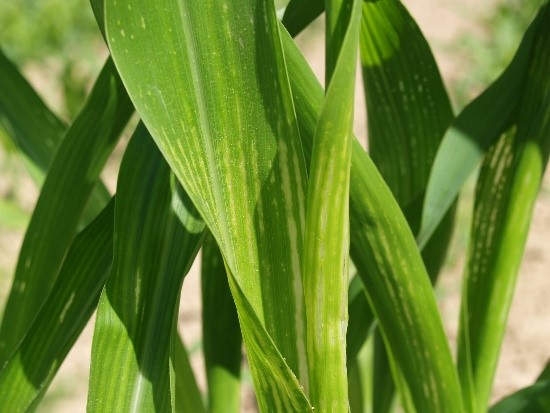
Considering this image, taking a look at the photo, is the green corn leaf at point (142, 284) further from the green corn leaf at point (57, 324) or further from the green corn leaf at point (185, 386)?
the green corn leaf at point (185, 386)

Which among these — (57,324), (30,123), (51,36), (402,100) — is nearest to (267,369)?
(57,324)

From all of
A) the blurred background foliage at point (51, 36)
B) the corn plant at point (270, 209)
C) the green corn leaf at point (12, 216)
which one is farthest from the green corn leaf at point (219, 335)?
the blurred background foliage at point (51, 36)

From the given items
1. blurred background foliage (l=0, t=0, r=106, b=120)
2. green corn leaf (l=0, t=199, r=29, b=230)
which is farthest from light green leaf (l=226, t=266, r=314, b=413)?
blurred background foliage (l=0, t=0, r=106, b=120)

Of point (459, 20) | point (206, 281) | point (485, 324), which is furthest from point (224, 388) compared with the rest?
point (459, 20)

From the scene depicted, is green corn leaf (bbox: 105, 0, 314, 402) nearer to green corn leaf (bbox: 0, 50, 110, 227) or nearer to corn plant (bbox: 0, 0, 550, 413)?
corn plant (bbox: 0, 0, 550, 413)

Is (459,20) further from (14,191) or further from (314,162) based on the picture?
(314,162)

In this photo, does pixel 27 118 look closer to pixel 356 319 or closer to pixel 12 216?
pixel 356 319
